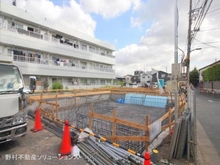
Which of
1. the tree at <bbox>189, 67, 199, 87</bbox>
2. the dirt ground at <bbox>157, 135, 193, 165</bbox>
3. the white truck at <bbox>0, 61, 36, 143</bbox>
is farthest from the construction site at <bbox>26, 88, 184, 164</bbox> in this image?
the tree at <bbox>189, 67, 199, 87</bbox>

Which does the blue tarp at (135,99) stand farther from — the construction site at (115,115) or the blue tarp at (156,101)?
the blue tarp at (156,101)

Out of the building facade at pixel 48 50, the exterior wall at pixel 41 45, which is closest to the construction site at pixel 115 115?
the building facade at pixel 48 50

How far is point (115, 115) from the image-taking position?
407cm

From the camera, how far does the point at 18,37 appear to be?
18484 mm

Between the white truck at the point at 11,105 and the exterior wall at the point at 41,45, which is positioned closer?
the white truck at the point at 11,105

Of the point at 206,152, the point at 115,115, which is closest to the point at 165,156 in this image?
the point at 206,152

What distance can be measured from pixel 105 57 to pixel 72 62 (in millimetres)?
9442

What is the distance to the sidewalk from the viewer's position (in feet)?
12.3

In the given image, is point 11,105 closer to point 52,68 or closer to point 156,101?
point 156,101

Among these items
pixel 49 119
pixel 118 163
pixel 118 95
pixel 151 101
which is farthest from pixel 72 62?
pixel 118 163

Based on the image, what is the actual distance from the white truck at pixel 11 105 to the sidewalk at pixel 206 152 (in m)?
4.45

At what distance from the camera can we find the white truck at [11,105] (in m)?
3.66

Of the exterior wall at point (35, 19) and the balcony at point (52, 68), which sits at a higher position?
the exterior wall at point (35, 19)

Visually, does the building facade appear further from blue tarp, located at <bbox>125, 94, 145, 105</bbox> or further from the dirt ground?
the dirt ground
